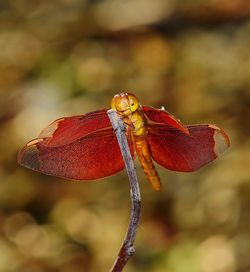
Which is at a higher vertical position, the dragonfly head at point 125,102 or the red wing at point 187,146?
the dragonfly head at point 125,102

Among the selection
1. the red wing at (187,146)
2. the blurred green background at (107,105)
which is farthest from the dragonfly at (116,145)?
the blurred green background at (107,105)

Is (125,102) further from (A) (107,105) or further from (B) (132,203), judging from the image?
(A) (107,105)

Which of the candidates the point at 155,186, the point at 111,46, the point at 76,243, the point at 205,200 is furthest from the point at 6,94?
the point at 155,186

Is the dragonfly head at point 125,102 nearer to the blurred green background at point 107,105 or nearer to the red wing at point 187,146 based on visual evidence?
the red wing at point 187,146

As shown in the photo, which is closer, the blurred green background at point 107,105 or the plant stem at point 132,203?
the plant stem at point 132,203

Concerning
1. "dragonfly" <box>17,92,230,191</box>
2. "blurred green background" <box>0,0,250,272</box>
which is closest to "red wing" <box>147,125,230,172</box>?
"dragonfly" <box>17,92,230,191</box>

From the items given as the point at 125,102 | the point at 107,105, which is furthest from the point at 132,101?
the point at 107,105

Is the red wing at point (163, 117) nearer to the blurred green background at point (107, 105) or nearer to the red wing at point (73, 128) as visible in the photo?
the red wing at point (73, 128)
